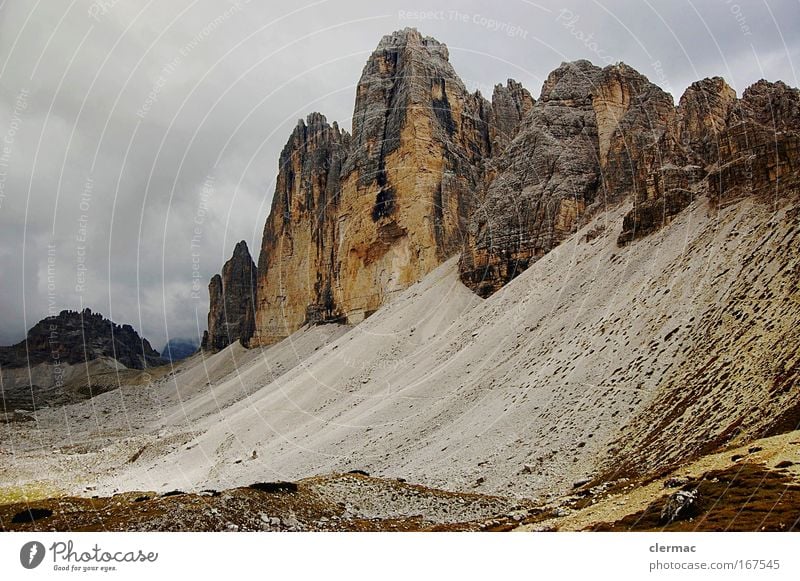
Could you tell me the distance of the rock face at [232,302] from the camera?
149 meters

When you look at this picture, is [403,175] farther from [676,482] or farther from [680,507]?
[680,507]

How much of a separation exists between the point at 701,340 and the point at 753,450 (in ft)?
34.9

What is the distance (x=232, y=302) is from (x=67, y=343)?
2152 inches

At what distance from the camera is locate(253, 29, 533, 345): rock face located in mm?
87188

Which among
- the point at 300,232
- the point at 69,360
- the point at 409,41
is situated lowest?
the point at 69,360

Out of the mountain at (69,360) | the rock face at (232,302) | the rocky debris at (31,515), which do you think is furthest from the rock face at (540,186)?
the mountain at (69,360)

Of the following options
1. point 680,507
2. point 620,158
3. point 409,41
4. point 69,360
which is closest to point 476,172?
point 409,41

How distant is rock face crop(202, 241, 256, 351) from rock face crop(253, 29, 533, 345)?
40048 millimetres

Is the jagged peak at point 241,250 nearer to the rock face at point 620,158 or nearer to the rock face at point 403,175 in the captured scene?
the rock face at point 403,175

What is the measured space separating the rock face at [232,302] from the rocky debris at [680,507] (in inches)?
5232

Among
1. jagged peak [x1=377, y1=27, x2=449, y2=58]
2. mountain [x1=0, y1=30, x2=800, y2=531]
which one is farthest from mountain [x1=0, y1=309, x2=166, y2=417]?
jagged peak [x1=377, y1=27, x2=449, y2=58]

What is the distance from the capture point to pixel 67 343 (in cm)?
17125

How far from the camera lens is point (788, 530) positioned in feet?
42.0
